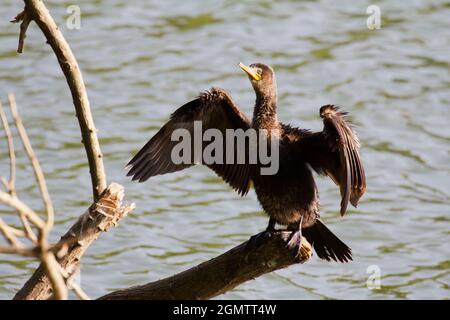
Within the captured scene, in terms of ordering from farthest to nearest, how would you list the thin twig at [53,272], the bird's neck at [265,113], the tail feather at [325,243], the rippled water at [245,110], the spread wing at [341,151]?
the rippled water at [245,110] → the tail feather at [325,243] → the bird's neck at [265,113] → the spread wing at [341,151] → the thin twig at [53,272]

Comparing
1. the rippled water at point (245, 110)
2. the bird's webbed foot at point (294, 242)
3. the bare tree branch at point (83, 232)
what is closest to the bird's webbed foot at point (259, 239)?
the bird's webbed foot at point (294, 242)

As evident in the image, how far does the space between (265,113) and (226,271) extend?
105cm

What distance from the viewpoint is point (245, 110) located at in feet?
32.7

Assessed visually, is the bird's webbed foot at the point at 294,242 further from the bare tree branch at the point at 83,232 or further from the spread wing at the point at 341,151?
the bare tree branch at the point at 83,232

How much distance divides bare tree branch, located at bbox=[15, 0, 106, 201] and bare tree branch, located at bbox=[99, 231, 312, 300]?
1.94ft

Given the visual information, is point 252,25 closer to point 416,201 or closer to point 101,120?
point 101,120

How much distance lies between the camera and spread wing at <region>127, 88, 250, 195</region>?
565cm

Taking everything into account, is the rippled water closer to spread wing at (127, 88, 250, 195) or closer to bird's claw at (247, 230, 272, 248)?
spread wing at (127, 88, 250, 195)

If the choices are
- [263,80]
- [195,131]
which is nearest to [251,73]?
[263,80]

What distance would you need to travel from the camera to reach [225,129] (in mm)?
5723

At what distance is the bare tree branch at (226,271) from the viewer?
492 centimetres

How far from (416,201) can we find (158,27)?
14.3ft

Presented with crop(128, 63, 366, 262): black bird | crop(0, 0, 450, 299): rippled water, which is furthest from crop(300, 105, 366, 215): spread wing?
crop(0, 0, 450, 299): rippled water

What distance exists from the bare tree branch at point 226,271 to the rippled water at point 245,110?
9.39 feet
